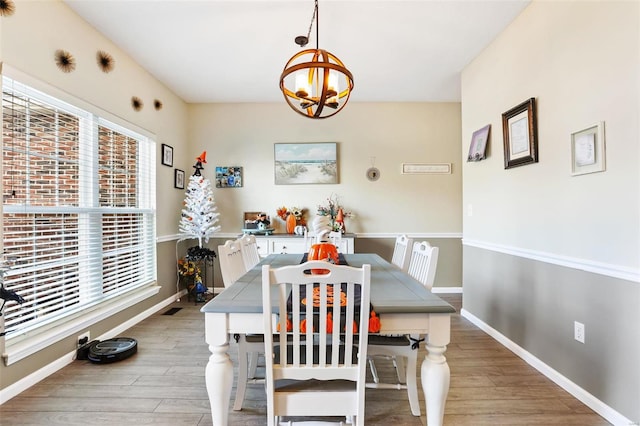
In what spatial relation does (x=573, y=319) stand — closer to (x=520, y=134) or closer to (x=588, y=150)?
(x=588, y=150)

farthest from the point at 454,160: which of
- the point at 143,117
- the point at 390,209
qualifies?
the point at 143,117

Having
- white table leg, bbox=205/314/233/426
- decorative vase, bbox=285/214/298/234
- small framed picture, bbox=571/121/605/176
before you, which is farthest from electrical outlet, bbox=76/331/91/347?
small framed picture, bbox=571/121/605/176

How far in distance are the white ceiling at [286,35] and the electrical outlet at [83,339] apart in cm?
250

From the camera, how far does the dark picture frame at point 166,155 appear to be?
12.4ft

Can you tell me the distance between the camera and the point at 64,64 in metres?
2.34

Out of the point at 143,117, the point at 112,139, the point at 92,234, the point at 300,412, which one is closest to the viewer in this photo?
the point at 300,412

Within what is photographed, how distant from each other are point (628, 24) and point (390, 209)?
9.88 feet

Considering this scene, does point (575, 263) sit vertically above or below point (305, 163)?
below

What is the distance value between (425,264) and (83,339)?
2653mm

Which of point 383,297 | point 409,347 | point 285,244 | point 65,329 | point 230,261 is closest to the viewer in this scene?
point 383,297

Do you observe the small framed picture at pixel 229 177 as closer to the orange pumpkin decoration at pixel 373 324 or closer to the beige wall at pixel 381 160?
the beige wall at pixel 381 160

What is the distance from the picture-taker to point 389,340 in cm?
167

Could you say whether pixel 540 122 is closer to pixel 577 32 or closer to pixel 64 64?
pixel 577 32

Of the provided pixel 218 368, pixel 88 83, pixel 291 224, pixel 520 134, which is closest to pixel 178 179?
pixel 291 224
